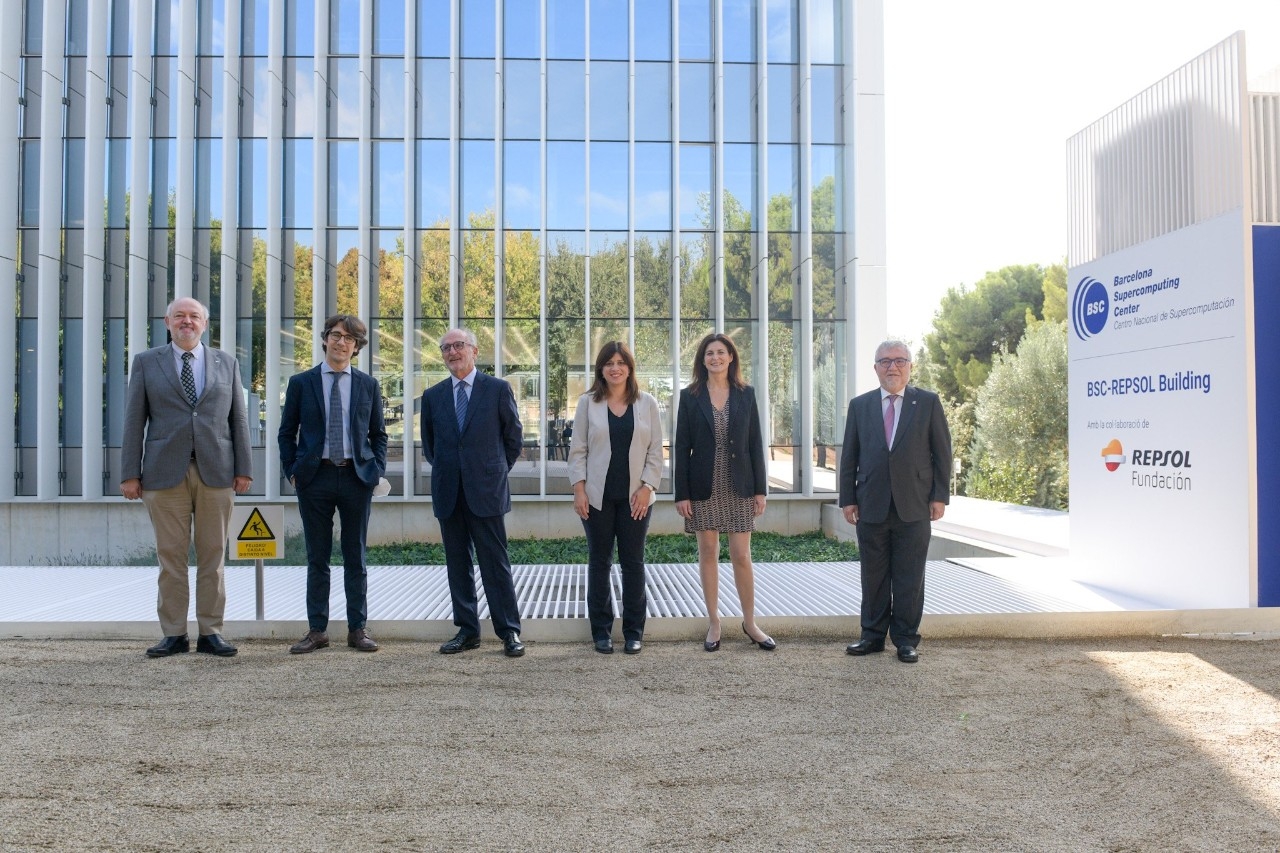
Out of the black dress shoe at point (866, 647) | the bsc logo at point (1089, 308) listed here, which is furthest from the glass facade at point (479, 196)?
the black dress shoe at point (866, 647)

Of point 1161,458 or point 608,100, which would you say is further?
point 608,100

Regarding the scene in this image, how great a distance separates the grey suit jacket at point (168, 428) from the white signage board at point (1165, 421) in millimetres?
5919

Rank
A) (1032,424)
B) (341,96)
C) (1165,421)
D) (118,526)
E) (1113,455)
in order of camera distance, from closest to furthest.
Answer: (1165,421), (1113,455), (118,526), (341,96), (1032,424)

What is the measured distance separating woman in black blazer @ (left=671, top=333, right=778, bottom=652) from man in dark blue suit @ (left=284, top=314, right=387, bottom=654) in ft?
5.95

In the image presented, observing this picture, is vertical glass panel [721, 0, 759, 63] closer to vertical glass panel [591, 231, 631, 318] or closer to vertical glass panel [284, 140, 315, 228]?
vertical glass panel [591, 231, 631, 318]

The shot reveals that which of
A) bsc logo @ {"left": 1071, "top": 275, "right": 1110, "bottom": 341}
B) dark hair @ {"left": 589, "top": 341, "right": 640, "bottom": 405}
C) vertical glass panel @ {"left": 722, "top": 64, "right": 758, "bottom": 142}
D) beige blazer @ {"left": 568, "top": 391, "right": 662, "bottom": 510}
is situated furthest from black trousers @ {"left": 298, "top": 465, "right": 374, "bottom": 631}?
vertical glass panel @ {"left": 722, "top": 64, "right": 758, "bottom": 142}

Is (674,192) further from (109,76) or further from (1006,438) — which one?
(1006,438)

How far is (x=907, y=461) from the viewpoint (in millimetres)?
5082

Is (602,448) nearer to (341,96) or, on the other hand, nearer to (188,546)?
(188,546)

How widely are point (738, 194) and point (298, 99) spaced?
707 cm

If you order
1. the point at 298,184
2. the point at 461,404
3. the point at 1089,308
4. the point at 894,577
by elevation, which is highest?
the point at 298,184

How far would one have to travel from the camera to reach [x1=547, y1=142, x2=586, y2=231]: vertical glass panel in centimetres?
1443

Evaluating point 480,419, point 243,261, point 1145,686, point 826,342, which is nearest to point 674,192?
point 826,342

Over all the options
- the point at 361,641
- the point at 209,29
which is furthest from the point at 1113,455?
the point at 209,29
